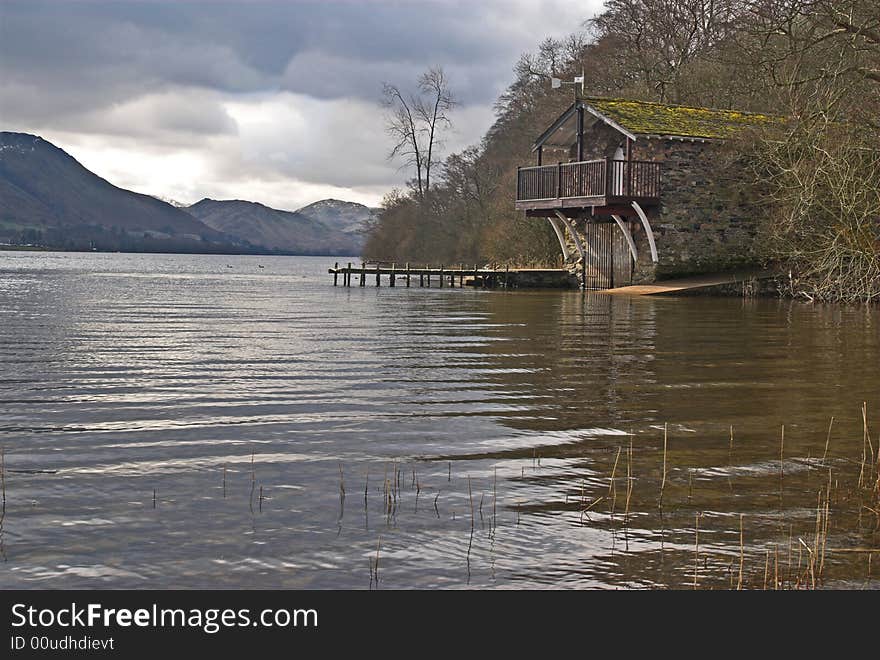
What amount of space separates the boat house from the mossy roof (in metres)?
0.04

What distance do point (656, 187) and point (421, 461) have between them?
29426 mm

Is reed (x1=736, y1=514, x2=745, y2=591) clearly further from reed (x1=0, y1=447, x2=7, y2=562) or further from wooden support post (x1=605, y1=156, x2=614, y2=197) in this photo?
wooden support post (x1=605, y1=156, x2=614, y2=197)

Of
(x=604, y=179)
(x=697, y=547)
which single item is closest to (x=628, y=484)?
(x=697, y=547)

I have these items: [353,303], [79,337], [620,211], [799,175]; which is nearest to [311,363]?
[79,337]

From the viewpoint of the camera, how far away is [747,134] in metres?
36.1

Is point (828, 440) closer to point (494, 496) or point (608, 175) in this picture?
point (494, 496)

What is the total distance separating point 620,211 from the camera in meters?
36.9

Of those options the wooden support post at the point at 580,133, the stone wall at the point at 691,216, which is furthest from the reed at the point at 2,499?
the wooden support post at the point at 580,133

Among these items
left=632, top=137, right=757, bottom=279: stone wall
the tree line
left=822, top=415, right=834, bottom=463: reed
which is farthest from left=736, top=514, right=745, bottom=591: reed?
left=632, top=137, right=757, bottom=279: stone wall

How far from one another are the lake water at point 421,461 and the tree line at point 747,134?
5.82 m

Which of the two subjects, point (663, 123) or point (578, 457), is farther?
point (663, 123)
